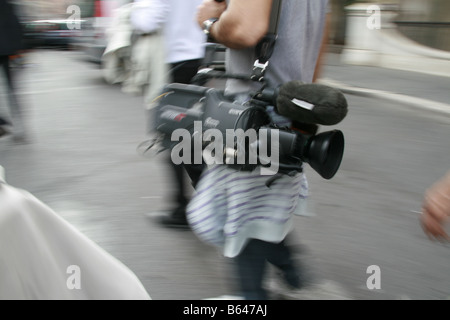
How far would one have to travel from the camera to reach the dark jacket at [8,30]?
473cm

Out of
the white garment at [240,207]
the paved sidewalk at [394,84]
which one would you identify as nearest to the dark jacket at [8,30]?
the white garment at [240,207]

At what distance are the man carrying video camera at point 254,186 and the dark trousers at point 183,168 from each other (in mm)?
807

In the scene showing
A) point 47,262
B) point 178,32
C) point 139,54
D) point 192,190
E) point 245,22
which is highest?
point 245,22

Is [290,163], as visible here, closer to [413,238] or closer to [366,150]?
[413,238]

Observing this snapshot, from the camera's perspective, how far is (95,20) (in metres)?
9.34

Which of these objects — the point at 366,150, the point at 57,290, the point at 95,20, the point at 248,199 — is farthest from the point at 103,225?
the point at 95,20

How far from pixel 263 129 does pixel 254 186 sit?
27 centimetres

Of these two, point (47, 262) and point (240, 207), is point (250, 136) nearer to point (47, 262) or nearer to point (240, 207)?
point (240, 207)

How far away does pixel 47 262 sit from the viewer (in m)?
1.38

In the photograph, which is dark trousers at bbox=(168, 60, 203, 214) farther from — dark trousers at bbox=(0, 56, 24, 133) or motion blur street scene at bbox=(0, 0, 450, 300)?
dark trousers at bbox=(0, 56, 24, 133)

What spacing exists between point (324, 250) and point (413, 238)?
676mm

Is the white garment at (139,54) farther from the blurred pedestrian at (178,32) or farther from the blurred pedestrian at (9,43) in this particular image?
the blurred pedestrian at (9,43)

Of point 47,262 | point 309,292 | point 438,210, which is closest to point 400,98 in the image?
point 309,292

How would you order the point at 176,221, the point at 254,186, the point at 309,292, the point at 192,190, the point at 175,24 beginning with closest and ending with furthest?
the point at 254,186
the point at 309,292
the point at 175,24
the point at 176,221
the point at 192,190
